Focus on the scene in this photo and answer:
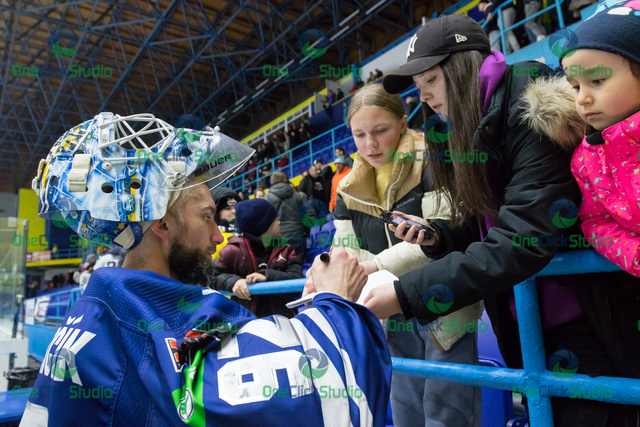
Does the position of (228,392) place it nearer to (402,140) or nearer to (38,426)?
(38,426)

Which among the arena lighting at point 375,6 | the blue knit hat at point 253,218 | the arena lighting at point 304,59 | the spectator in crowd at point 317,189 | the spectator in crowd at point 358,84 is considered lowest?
the blue knit hat at point 253,218

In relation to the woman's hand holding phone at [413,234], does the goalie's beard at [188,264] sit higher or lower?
lower

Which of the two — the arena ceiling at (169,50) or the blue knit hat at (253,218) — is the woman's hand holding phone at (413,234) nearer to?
the blue knit hat at (253,218)

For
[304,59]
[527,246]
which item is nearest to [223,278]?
[527,246]

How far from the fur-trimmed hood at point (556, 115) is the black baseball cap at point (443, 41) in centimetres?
34

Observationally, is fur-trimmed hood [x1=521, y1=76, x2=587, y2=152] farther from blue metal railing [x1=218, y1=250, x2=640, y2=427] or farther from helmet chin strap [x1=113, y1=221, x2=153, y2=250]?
helmet chin strap [x1=113, y1=221, x2=153, y2=250]

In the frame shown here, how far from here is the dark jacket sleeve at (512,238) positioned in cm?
91

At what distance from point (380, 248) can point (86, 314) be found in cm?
110

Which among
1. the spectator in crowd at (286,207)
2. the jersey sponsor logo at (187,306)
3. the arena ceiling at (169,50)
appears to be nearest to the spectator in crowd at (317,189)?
the spectator in crowd at (286,207)

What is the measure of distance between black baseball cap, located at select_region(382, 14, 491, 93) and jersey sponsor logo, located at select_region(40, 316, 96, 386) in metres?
1.09

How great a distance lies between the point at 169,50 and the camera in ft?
48.7

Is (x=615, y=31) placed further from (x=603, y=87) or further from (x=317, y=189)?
(x=317, y=189)

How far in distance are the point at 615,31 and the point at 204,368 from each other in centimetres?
105

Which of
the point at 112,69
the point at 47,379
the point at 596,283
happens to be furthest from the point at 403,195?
the point at 112,69
